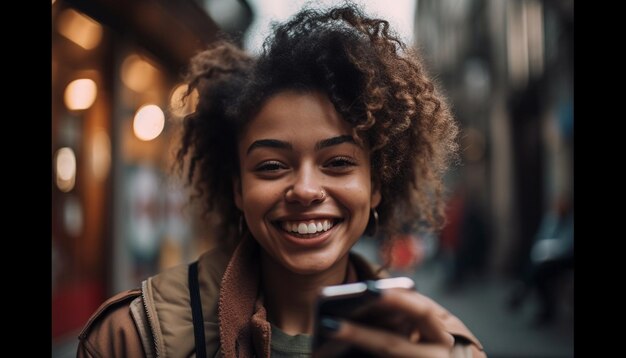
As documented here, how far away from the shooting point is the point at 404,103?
1943 millimetres

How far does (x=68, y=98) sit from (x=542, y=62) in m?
10.1

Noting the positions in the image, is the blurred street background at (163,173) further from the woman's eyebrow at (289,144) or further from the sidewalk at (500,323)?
the woman's eyebrow at (289,144)

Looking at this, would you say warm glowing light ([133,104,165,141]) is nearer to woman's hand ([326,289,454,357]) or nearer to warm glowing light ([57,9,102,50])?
warm glowing light ([57,9,102,50])

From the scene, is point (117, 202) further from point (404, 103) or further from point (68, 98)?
point (404, 103)

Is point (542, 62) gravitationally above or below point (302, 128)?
above

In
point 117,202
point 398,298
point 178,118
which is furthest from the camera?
point 117,202

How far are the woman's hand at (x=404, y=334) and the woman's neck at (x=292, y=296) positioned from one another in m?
0.55

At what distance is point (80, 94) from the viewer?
20.4 ft

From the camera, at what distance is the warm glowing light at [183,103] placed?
2.34m

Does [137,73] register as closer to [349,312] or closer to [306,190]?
[306,190]

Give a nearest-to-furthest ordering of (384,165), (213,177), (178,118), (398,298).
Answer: (398,298)
(384,165)
(213,177)
(178,118)

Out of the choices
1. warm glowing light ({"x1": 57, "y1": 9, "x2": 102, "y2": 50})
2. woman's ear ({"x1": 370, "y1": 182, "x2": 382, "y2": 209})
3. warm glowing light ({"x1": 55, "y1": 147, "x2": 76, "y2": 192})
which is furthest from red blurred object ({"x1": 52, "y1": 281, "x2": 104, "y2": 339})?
woman's ear ({"x1": 370, "y1": 182, "x2": 382, "y2": 209})

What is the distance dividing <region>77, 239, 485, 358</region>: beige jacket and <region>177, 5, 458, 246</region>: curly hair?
44cm
